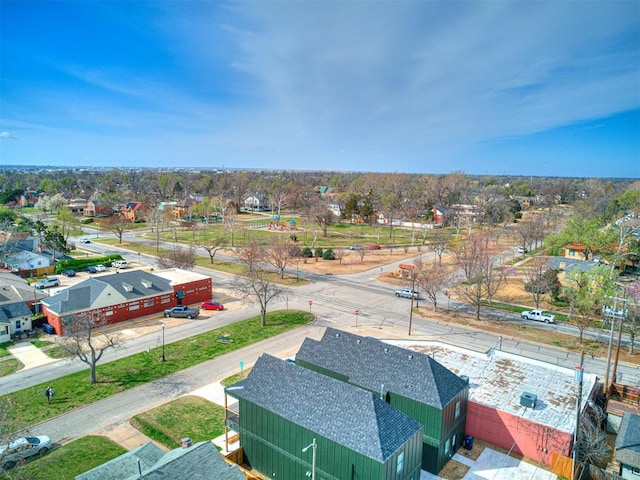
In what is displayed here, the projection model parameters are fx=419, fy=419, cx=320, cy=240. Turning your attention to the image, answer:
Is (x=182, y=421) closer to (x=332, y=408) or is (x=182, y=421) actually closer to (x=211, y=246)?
(x=332, y=408)

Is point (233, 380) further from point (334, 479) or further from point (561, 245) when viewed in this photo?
point (561, 245)

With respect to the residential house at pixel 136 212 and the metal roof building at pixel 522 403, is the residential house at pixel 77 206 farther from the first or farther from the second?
the metal roof building at pixel 522 403

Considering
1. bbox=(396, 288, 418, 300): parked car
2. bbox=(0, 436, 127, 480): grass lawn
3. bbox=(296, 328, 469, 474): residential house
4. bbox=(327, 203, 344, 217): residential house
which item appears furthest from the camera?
bbox=(327, 203, 344, 217): residential house

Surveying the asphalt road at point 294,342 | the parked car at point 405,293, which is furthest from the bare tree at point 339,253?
the parked car at point 405,293

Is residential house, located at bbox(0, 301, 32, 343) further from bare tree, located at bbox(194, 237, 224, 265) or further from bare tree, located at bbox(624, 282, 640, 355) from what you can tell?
bare tree, located at bbox(624, 282, 640, 355)

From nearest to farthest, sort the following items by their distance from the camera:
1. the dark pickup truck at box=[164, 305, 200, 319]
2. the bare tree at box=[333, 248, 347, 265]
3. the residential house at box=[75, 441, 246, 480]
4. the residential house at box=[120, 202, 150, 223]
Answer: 1. the residential house at box=[75, 441, 246, 480]
2. the dark pickup truck at box=[164, 305, 200, 319]
3. the bare tree at box=[333, 248, 347, 265]
4. the residential house at box=[120, 202, 150, 223]

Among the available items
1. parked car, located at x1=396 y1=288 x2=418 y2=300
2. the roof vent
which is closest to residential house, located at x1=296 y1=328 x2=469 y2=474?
the roof vent

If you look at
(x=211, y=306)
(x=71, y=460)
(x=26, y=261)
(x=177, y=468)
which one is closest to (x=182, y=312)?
(x=211, y=306)

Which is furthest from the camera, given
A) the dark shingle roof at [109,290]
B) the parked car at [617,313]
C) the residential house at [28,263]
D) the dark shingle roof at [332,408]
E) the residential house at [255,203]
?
the residential house at [255,203]

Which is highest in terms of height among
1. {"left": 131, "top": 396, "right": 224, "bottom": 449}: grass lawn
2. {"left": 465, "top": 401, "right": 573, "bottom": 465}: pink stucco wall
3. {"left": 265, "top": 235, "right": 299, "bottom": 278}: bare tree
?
{"left": 265, "top": 235, "right": 299, "bottom": 278}: bare tree
